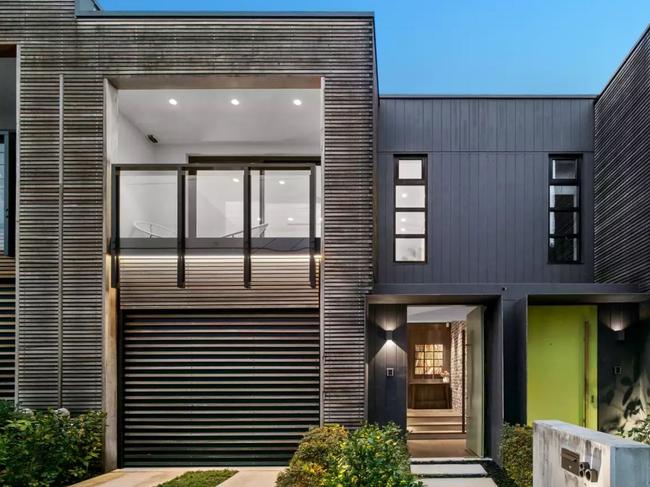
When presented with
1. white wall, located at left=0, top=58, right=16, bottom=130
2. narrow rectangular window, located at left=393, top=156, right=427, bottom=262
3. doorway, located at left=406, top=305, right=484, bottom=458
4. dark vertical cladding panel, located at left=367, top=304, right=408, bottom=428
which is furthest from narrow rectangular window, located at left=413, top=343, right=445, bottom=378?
white wall, located at left=0, top=58, right=16, bottom=130

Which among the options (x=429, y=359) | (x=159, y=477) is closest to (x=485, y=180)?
(x=429, y=359)

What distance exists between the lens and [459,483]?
679cm

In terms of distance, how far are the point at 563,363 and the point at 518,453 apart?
2.26 metres

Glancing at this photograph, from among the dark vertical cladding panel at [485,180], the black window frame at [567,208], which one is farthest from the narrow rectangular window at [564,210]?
the dark vertical cladding panel at [485,180]

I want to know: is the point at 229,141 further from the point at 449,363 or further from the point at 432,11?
the point at 432,11

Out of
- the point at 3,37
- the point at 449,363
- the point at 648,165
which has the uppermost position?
the point at 3,37

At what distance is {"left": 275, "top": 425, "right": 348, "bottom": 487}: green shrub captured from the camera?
5.34 m

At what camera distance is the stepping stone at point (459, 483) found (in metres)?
6.70

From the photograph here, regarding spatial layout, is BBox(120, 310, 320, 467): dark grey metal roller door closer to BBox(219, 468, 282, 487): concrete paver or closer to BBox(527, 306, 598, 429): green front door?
BBox(219, 468, 282, 487): concrete paver

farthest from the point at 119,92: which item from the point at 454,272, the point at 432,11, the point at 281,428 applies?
the point at 432,11

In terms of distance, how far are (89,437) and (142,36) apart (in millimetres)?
5287

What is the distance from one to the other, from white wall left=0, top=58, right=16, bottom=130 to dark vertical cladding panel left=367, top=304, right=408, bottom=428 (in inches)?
257

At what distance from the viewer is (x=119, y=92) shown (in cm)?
775

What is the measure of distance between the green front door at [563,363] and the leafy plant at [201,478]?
15.8ft
